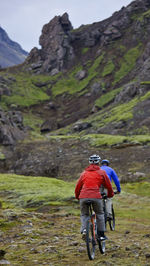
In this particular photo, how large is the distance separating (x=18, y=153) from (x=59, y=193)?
35852 mm

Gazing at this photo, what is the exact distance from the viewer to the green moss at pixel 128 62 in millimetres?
174125

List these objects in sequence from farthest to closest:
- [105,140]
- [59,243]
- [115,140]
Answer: [105,140] → [115,140] → [59,243]

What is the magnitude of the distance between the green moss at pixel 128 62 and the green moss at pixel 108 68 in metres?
6.06

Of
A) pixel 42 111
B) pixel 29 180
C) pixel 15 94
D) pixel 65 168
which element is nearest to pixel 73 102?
pixel 42 111

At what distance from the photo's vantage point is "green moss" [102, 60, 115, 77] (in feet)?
598

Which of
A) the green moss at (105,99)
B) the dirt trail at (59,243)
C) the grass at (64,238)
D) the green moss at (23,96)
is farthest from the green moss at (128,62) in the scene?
the dirt trail at (59,243)

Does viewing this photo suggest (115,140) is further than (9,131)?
No

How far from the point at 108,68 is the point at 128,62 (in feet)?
44.9

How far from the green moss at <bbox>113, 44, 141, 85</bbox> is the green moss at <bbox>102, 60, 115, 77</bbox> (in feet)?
19.9

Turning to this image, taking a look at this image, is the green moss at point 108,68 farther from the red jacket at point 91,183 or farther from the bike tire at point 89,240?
the bike tire at point 89,240

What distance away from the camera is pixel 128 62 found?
184625 mm

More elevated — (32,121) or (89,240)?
(32,121)

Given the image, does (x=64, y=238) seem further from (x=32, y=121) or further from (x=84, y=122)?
(x=32, y=121)

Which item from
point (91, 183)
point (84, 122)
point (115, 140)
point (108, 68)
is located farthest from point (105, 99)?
point (91, 183)
